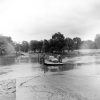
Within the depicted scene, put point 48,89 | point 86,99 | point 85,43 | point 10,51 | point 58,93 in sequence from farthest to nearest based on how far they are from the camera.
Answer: point 85,43, point 10,51, point 48,89, point 58,93, point 86,99

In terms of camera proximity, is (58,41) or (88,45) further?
(88,45)

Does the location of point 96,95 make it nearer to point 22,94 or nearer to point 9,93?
point 22,94

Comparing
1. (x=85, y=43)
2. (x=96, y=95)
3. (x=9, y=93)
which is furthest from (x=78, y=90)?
(x=85, y=43)

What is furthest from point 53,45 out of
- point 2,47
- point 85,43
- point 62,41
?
point 85,43

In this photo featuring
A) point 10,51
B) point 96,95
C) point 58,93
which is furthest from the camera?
point 10,51

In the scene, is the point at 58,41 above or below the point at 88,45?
above

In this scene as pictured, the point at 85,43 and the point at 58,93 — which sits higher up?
the point at 85,43

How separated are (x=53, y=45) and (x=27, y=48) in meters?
Answer: 59.4

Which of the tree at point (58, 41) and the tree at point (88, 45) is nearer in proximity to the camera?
the tree at point (58, 41)

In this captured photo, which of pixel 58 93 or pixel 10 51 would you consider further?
pixel 10 51

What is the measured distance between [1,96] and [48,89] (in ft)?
10.5

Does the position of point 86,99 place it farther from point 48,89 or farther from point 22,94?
point 22,94

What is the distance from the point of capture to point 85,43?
121 m

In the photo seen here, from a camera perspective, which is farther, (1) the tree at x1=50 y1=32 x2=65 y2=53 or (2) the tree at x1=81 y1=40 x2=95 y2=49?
(2) the tree at x1=81 y1=40 x2=95 y2=49
